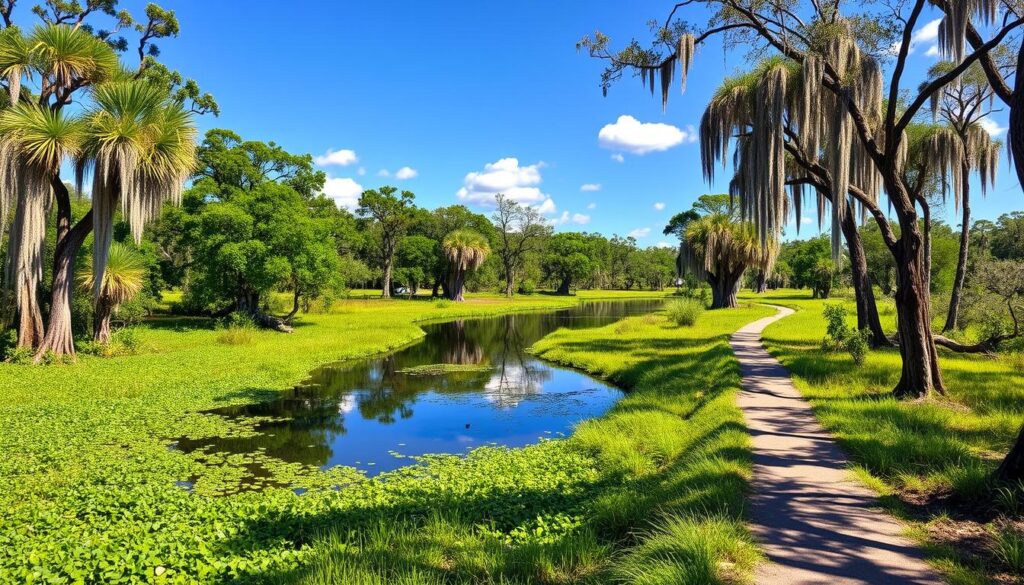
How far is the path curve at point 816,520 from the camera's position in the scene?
4.22 meters

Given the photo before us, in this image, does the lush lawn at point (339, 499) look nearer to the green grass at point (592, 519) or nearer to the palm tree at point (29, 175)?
the green grass at point (592, 519)

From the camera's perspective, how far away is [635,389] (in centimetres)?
1591

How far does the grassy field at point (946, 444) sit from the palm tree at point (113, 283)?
22.6 m

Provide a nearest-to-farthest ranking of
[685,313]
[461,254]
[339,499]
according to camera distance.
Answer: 1. [339,499]
2. [685,313]
3. [461,254]

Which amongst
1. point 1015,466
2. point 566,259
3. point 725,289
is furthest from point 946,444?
point 566,259

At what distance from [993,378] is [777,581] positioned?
443 inches

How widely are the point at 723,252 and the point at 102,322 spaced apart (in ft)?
137

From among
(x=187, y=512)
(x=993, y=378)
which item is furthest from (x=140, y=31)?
(x=993, y=378)

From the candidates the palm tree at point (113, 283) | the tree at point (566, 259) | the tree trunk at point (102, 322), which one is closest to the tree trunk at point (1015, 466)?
the palm tree at point (113, 283)

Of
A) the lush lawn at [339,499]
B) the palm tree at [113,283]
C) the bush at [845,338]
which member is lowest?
the lush lawn at [339,499]

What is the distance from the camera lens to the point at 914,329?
10.4 m

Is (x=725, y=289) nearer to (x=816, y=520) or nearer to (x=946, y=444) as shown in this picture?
(x=946, y=444)

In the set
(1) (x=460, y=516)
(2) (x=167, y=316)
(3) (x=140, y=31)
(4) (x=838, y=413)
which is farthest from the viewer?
(2) (x=167, y=316)

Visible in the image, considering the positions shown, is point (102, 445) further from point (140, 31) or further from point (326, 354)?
point (140, 31)
